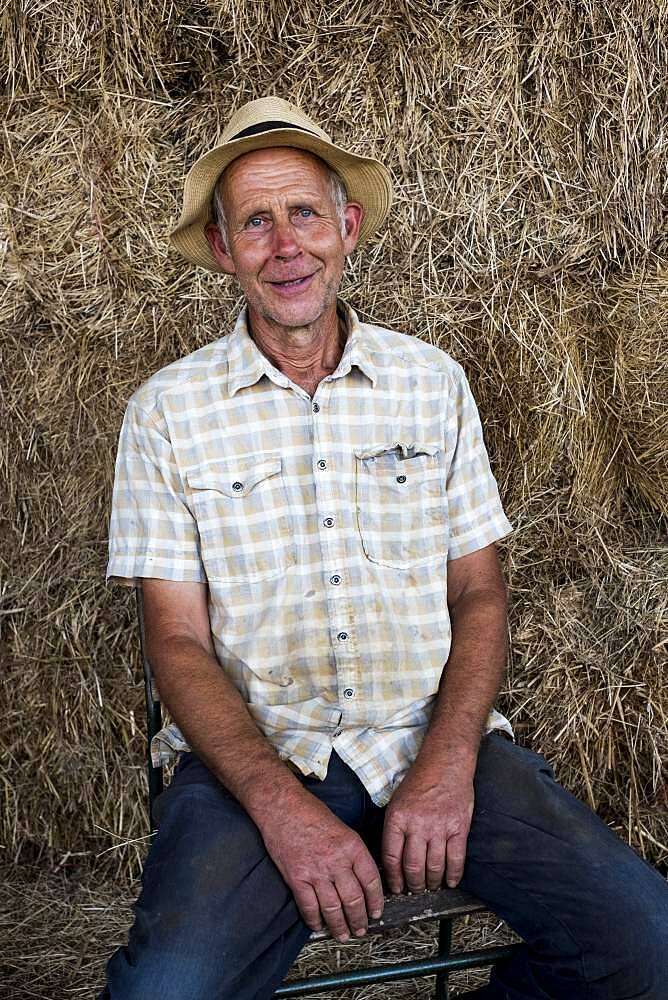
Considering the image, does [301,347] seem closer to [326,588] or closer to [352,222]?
[352,222]

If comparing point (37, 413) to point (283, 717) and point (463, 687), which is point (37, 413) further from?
point (463, 687)

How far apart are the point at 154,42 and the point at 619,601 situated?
5.10 ft

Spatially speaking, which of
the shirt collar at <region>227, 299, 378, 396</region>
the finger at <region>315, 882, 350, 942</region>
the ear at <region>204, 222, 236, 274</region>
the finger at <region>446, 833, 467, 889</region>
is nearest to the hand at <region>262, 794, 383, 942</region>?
the finger at <region>315, 882, 350, 942</region>

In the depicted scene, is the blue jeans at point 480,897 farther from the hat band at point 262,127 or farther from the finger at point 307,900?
the hat band at point 262,127

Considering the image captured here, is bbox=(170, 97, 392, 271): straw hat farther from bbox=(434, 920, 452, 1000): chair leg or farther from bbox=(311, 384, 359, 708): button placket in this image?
bbox=(434, 920, 452, 1000): chair leg

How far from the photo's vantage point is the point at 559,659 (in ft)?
7.86

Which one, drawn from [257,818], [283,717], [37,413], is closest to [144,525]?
[283,717]

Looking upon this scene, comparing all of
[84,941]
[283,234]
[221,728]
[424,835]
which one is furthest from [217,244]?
[84,941]

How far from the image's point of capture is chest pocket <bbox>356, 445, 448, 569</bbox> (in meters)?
1.92

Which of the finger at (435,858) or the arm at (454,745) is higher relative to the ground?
the arm at (454,745)

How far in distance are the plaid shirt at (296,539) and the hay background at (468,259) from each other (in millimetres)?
517

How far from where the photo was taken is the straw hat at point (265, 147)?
1.87 meters

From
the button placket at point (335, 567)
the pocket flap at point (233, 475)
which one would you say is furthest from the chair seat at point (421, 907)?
the pocket flap at point (233, 475)

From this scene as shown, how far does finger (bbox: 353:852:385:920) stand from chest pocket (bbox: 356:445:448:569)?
0.52 metres
